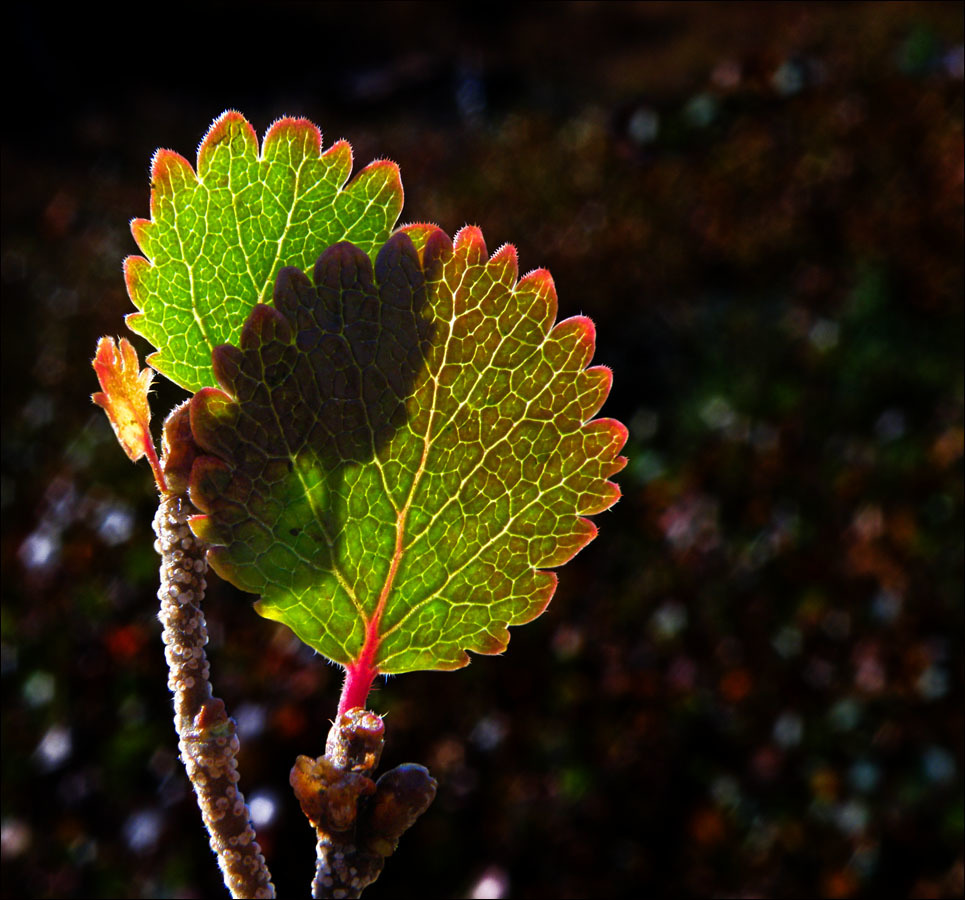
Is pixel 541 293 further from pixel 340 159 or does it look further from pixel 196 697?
pixel 196 697

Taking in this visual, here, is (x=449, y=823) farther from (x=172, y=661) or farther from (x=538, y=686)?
(x=172, y=661)

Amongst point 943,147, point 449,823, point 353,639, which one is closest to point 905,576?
point 449,823

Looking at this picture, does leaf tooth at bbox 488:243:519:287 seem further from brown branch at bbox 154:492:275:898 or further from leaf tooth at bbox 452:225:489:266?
brown branch at bbox 154:492:275:898

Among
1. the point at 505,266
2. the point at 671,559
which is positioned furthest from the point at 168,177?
the point at 671,559

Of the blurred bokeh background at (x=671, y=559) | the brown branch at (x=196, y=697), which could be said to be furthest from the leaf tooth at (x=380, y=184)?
the blurred bokeh background at (x=671, y=559)

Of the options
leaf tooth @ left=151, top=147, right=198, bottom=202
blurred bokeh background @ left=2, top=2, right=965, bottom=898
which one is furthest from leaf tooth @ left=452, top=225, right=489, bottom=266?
blurred bokeh background @ left=2, top=2, right=965, bottom=898

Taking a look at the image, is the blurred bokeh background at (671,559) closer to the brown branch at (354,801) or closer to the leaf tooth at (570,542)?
the brown branch at (354,801)
